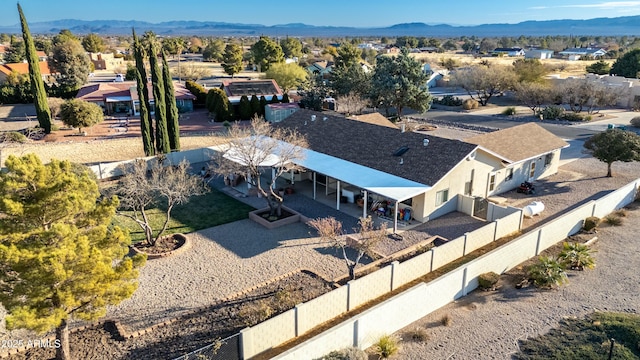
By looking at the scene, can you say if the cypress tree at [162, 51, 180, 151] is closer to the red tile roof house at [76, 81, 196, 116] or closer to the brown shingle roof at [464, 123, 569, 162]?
the red tile roof house at [76, 81, 196, 116]

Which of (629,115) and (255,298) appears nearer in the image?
(255,298)

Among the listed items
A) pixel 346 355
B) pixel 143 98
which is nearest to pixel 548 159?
pixel 346 355

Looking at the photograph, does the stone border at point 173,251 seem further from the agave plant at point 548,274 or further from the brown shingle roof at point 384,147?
the agave plant at point 548,274

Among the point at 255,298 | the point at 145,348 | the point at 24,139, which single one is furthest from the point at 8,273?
the point at 24,139

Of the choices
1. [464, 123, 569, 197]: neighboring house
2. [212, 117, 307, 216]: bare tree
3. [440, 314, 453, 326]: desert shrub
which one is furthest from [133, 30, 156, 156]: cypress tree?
[440, 314, 453, 326]: desert shrub

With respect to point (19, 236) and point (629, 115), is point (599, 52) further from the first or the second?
point (19, 236)

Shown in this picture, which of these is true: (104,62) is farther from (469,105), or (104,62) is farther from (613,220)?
(613,220)
